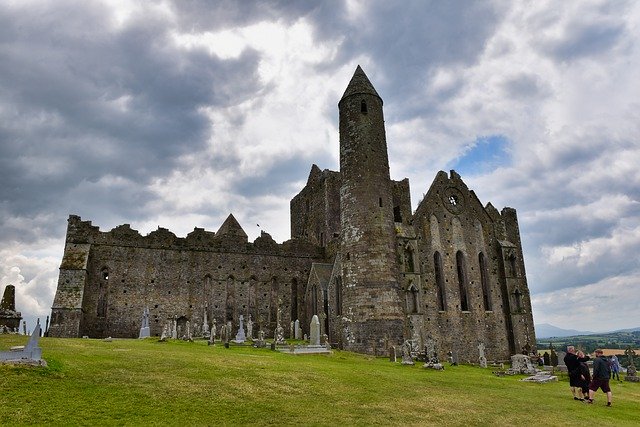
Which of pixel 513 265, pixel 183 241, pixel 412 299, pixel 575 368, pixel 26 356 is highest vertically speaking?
pixel 183 241

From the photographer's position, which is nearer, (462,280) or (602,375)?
(602,375)

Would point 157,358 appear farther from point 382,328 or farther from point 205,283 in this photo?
point 205,283

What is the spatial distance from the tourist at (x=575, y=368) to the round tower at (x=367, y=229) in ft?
38.1

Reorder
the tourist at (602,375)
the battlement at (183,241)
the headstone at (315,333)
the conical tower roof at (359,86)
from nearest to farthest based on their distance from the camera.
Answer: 1. the tourist at (602,375)
2. the headstone at (315,333)
3. the conical tower roof at (359,86)
4. the battlement at (183,241)

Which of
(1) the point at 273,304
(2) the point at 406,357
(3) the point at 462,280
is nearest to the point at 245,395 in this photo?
(2) the point at 406,357

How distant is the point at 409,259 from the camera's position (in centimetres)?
3052

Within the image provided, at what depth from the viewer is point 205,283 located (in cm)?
3597

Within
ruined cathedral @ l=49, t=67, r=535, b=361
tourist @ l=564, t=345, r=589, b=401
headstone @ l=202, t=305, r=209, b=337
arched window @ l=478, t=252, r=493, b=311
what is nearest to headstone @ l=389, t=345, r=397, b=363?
ruined cathedral @ l=49, t=67, r=535, b=361

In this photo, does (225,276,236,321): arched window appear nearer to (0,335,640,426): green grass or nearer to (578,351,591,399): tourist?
(0,335,640,426): green grass

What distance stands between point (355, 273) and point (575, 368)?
14241 millimetres

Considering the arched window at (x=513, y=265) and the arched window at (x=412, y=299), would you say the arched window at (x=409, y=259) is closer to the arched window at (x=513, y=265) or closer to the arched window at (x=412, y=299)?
the arched window at (x=412, y=299)

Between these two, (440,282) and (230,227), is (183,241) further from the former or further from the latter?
(440,282)

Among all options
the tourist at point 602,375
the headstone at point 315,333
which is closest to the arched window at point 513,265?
the headstone at point 315,333

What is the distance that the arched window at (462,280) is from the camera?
112 ft
